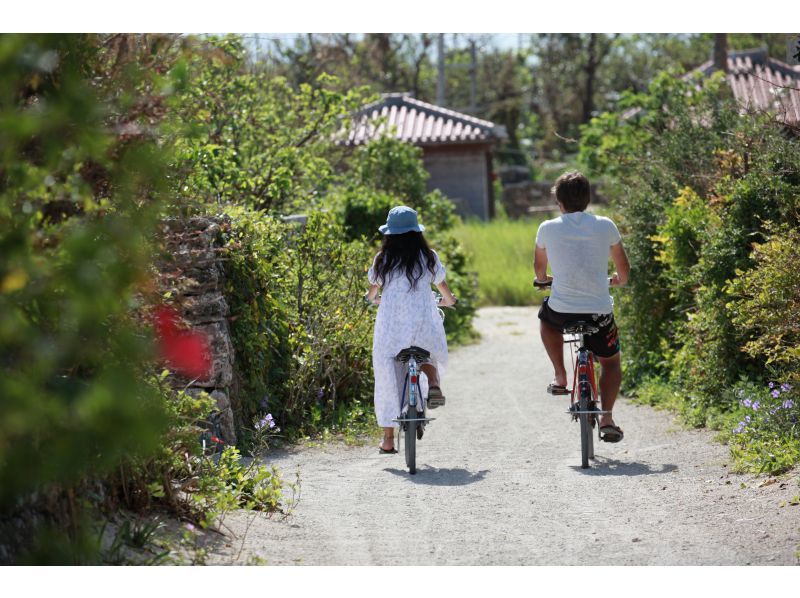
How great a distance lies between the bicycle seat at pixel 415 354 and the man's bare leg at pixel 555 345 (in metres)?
0.88

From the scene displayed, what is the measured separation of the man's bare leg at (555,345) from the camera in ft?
28.0

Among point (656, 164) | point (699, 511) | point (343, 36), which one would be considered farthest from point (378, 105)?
point (699, 511)

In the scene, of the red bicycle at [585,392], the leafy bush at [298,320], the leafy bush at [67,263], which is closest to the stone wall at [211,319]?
the leafy bush at [298,320]

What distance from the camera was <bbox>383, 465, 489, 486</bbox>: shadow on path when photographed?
→ 25.4 ft

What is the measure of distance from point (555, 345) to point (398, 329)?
3.89ft

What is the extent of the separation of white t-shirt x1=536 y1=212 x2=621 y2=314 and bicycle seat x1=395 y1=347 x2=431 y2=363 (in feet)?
3.43

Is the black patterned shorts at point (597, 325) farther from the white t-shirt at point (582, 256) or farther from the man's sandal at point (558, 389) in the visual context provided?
the man's sandal at point (558, 389)

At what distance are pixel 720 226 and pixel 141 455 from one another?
19.7ft

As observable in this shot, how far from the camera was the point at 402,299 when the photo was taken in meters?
8.30

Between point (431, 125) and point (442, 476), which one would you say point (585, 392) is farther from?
point (431, 125)

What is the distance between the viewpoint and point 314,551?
19.0ft

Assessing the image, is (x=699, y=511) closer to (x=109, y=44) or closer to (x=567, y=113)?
(x=109, y=44)

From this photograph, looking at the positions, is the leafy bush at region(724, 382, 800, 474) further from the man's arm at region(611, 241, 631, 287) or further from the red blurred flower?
the red blurred flower

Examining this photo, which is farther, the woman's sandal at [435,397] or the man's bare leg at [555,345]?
the man's bare leg at [555,345]
